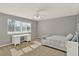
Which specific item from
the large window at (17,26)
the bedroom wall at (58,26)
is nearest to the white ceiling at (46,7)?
the bedroom wall at (58,26)

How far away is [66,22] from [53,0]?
207 cm

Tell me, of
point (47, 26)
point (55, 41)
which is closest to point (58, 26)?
point (47, 26)

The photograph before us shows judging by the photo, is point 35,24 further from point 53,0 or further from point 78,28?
point 53,0

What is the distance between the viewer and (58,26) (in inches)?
128

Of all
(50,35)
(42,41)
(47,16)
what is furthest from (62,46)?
(47,16)

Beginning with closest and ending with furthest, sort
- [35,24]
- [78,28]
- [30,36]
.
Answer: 1. [78,28]
2. [35,24]
3. [30,36]

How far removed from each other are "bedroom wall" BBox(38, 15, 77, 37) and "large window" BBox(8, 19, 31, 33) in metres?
0.98

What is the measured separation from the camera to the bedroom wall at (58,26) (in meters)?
2.83

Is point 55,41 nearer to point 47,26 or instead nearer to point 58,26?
point 58,26

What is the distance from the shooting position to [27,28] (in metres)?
4.58

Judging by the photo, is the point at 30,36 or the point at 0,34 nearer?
the point at 0,34

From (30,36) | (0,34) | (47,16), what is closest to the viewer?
(0,34)

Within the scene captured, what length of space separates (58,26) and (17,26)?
2.53 meters

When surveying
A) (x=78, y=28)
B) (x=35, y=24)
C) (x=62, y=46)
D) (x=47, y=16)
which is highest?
(x=47, y=16)
